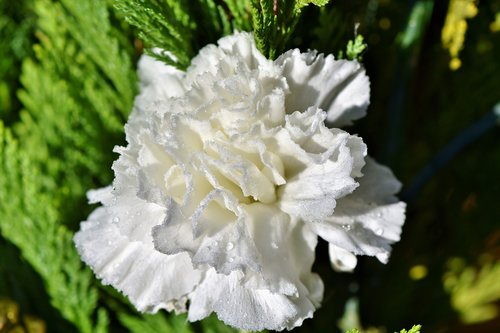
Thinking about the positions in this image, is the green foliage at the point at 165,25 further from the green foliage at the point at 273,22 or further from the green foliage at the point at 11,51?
the green foliage at the point at 11,51

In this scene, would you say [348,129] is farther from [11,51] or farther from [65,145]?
[11,51]

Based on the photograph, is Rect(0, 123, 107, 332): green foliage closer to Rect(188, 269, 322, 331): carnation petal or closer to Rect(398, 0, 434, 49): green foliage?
Rect(188, 269, 322, 331): carnation petal

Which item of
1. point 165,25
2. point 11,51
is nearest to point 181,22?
point 165,25

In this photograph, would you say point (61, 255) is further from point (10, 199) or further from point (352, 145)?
point (352, 145)

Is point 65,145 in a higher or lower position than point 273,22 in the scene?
lower

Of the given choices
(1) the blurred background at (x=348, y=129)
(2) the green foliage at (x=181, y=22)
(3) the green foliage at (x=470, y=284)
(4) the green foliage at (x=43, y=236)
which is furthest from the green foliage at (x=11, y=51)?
(3) the green foliage at (x=470, y=284)

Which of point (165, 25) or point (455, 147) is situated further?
point (455, 147)

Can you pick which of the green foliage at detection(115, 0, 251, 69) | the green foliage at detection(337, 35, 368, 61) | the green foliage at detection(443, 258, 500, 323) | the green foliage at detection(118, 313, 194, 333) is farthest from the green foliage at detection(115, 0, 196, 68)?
the green foliage at detection(443, 258, 500, 323)
